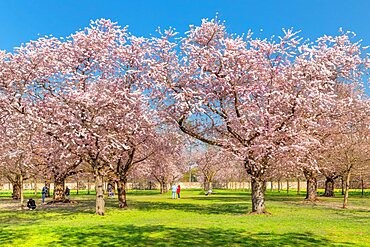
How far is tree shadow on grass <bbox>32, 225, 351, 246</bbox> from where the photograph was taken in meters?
14.6

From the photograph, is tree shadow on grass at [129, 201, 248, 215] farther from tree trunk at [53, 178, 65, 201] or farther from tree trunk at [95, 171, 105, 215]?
tree trunk at [53, 178, 65, 201]

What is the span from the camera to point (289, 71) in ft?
89.2

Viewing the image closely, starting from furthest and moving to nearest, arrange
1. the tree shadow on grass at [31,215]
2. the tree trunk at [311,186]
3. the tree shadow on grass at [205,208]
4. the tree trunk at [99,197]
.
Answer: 1. the tree trunk at [311,186]
2. the tree shadow on grass at [205,208]
3. the tree trunk at [99,197]
4. the tree shadow on grass at [31,215]

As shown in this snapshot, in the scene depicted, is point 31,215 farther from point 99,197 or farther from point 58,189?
point 58,189

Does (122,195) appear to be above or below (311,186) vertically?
below

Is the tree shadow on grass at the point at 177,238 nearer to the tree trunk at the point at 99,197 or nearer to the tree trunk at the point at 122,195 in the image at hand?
the tree trunk at the point at 99,197

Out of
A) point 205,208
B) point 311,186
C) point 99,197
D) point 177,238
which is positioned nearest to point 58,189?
point 99,197

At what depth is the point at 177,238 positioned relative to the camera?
15.7 meters

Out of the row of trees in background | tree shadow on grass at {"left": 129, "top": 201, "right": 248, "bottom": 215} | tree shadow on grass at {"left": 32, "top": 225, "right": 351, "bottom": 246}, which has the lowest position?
tree shadow on grass at {"left": 129, "top": 201, "right": 248, "bottom": 215}

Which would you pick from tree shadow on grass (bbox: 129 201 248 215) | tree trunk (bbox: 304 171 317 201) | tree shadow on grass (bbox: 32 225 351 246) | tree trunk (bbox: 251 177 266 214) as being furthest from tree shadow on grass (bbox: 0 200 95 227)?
tree trunk (bbox: 304 171 317 201)

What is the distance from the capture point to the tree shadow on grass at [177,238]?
14.6 m

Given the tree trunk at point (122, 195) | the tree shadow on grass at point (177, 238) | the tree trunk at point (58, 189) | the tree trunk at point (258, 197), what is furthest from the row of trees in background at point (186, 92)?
the tree trunk at point (58, 189)

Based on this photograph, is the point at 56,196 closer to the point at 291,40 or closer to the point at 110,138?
the point at 110,138

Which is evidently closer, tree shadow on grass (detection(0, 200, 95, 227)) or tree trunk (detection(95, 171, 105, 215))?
tree shadow on grass (detection(0, 200, 95, 227))
